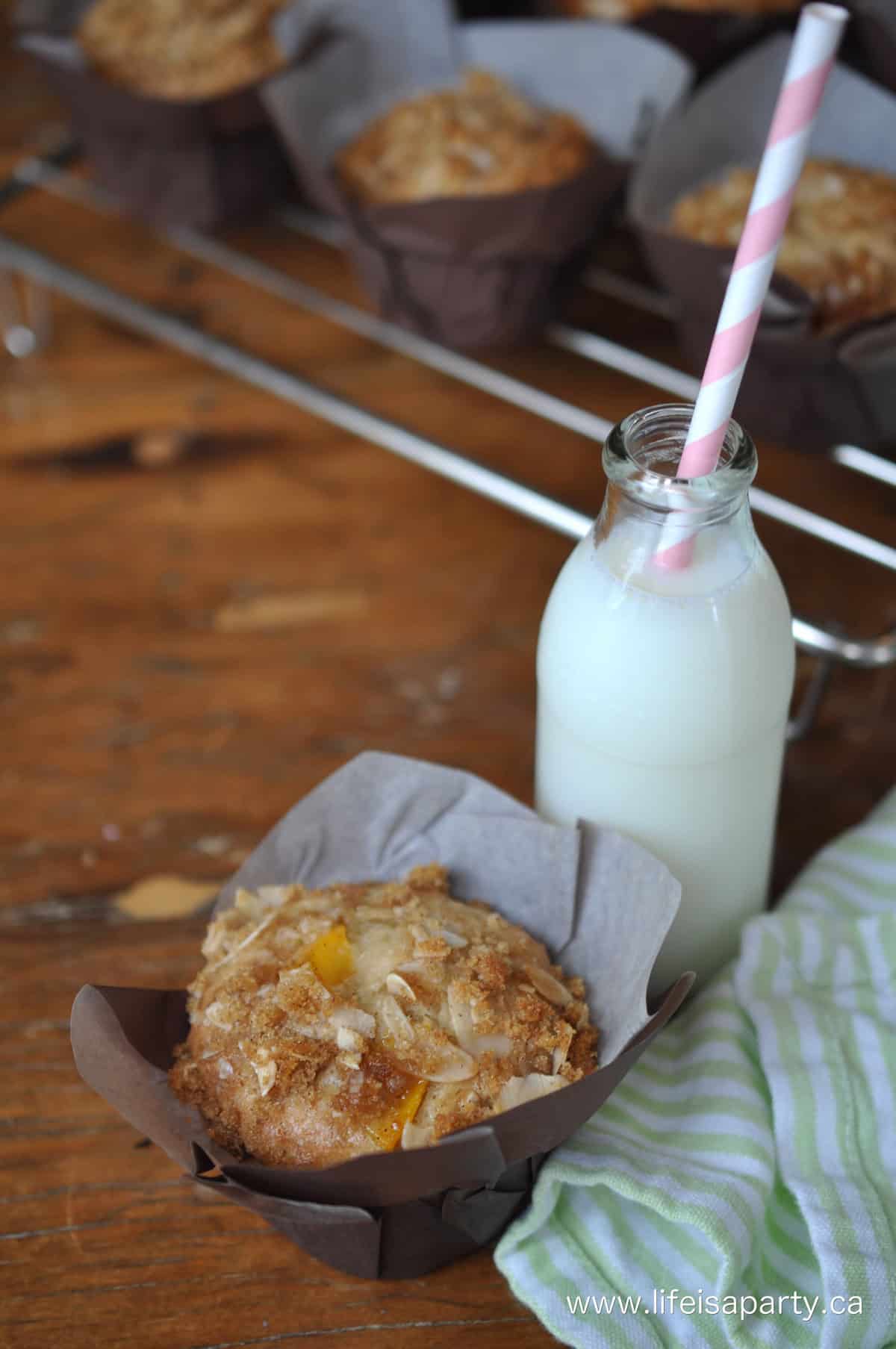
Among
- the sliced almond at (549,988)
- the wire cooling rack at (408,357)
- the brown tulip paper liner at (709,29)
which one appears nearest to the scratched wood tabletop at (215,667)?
the wire cooling rack at (408,357)

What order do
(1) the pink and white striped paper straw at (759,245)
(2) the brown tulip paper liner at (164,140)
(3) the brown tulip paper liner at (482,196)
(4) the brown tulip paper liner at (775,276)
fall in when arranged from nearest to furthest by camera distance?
(1) the pink and white striped paper straw at (759,245) < (4) the brown tulip paper liner at (775,276) < (3) the brown tulip paper liner at (482,196) < (2) the brown tulip paper liner at (164,140)

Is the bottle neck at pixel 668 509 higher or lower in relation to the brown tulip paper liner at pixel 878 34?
lower

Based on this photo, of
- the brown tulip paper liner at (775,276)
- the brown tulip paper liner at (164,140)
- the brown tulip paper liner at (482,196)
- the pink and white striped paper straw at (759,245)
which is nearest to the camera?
the pink and white striped paper straw at (759,245)

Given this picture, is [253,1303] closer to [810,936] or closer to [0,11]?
[810,936]

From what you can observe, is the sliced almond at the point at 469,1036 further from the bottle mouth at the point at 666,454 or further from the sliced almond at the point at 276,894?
the bottle mouth at the point at 666,454

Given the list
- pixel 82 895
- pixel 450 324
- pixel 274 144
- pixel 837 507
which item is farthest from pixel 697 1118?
pixel 274 144

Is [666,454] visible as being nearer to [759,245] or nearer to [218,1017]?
[759,245]

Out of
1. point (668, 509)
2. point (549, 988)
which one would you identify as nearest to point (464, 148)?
point (668, 509)
